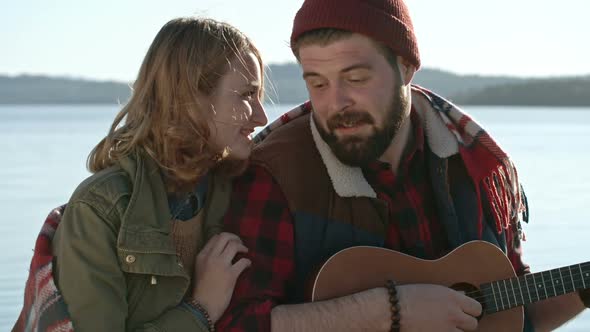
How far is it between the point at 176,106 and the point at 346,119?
50 centimetres

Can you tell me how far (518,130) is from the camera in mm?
20422

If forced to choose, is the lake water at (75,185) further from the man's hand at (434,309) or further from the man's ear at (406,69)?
the man's hand at (434,309)

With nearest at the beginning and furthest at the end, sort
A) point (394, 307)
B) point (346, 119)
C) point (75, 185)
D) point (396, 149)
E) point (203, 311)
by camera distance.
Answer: point (203, 311)
point (394, 307)
point (346, 119)
point (396, 149)
point (75, 185)

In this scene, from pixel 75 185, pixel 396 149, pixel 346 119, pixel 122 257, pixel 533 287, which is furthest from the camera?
pixel 75 185

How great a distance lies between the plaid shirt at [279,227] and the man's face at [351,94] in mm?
137

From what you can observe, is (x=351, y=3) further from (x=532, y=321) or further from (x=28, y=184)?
(x=28, y=184)

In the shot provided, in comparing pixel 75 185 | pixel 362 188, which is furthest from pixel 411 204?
pixel 75 185

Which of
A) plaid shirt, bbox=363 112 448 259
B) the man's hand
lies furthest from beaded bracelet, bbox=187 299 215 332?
plaid shirt, bbox=363 112 448 259

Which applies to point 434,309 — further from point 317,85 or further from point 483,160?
point 317,85

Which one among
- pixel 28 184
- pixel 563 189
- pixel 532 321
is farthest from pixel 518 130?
pixel 532 321

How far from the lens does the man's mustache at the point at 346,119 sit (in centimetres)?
319

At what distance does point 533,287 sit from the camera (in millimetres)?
3309

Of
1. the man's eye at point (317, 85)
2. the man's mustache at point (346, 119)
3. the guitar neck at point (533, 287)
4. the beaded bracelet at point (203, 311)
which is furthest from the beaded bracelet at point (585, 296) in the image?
the beaded bracelet at point (203, 311)

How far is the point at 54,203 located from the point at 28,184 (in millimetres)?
1531
